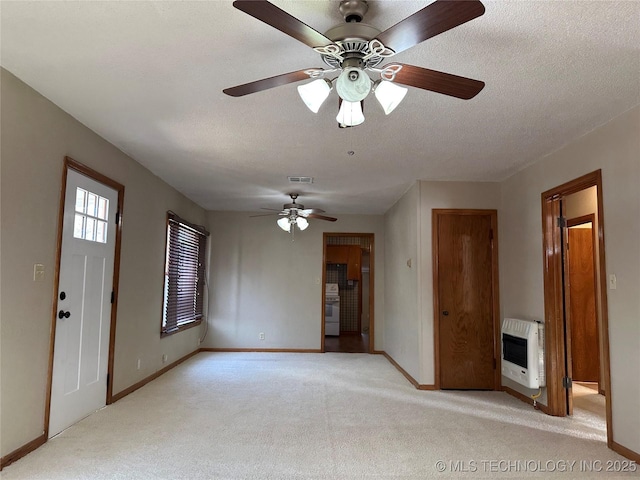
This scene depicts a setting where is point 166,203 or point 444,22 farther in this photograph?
point 166,203

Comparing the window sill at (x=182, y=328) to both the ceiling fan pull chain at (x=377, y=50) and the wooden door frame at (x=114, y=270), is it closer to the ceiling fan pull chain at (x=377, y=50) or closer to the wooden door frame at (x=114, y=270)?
the wooden door frame at (x=114, y=270)

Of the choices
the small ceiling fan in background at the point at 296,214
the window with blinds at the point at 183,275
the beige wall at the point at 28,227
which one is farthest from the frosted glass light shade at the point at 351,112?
the window with blinds at the point at 183,275

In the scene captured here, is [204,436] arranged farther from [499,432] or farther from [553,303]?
[553,303]

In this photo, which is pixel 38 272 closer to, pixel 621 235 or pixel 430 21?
pixel 430 21

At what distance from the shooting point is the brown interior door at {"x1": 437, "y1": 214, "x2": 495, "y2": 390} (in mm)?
4871

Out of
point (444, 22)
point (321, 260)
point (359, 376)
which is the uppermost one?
point (444, 22)

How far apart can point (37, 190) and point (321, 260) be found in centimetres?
505

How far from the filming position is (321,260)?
752 centimetres

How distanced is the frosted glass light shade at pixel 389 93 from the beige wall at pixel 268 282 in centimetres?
554

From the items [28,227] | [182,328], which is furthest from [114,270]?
[182,328]

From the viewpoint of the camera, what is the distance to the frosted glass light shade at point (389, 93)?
1983mm

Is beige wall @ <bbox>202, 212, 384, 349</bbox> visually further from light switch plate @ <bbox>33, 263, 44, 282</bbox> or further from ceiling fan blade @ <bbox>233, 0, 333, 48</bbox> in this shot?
ceiling fan blade @ <bbox>233, 0, 333, 48</bbox>

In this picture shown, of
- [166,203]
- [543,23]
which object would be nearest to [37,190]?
[166,203]

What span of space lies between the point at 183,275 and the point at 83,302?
2670 millimetres
